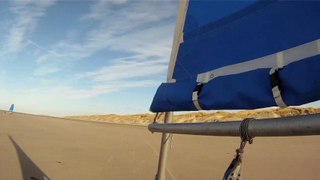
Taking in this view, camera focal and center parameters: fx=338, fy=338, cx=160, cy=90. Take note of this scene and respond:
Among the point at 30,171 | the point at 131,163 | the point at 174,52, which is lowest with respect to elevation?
the point at 30,171

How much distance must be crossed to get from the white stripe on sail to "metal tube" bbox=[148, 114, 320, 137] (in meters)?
0.38

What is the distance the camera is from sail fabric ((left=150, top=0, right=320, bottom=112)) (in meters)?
1.51

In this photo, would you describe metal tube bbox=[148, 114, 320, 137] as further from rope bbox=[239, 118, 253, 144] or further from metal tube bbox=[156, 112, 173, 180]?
metal tube bbox=[156, 112, 173, 180]

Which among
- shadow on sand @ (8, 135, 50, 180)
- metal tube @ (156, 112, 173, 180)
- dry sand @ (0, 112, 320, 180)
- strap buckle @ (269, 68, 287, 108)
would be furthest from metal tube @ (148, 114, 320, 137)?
dry sand @ (0, 112, 320, 180)

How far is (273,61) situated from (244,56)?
0.30m

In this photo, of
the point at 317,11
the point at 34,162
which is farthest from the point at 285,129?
the point at 34,162

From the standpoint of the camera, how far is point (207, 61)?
7.52 feet

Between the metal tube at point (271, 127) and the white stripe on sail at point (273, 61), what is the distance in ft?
1.26

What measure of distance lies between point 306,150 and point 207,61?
29.3 ft

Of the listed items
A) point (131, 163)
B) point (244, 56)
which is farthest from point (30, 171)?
point (244, 56)

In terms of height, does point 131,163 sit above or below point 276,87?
below

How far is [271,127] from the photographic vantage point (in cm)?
130

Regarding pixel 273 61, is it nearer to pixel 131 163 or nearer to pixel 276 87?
pixel 276 87

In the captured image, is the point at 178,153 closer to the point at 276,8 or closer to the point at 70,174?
the point at 70,174
